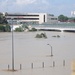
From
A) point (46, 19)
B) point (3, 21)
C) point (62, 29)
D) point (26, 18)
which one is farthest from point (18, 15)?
point (62, 29)

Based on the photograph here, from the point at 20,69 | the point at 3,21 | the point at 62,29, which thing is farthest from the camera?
the point at 3,21

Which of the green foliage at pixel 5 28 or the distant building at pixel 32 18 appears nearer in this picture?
the green foliage at pixel 5 28

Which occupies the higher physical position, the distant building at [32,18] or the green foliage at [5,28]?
the distant building at [32,18]

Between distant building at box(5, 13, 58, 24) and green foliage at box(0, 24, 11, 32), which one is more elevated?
distant building at box(5, 13, 58, 24)

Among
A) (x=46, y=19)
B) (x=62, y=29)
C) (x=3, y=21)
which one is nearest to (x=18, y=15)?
(x=46, y=19)

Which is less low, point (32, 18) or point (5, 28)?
point (32, 18)

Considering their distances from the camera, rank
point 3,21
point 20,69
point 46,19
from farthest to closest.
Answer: point 46,19, point 3,21, point 20,69

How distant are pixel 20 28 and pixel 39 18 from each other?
36163 millimetres

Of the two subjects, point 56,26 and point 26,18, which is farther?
point 26,18

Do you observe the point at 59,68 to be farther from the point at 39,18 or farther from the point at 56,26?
the point at 39,18

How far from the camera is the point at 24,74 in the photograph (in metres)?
15.6

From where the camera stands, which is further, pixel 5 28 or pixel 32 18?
pixel 32 18

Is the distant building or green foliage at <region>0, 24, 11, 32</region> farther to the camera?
the distant building

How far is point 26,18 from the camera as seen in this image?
116 meters
